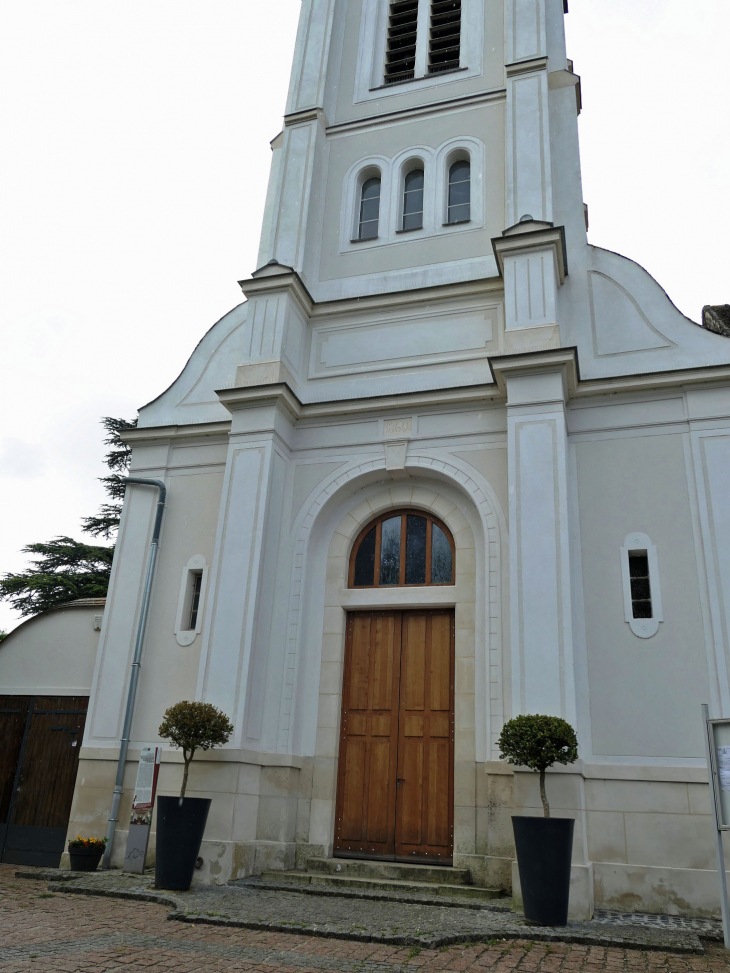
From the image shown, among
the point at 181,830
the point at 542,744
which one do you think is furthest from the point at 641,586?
the point at 181,830

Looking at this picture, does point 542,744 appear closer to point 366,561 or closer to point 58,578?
point 366,561

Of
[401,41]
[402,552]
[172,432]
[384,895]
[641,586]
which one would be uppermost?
[401,41]

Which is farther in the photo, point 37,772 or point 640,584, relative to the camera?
point 37,772

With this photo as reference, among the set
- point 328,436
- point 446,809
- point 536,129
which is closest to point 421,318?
point 328,436

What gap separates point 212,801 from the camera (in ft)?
31.8

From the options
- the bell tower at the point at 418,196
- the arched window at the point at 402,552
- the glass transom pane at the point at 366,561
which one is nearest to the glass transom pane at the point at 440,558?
the arched window at the point at 402,552

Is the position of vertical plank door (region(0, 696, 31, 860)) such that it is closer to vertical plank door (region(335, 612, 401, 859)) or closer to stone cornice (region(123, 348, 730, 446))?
stone cornice (region(123, 348, 730, 446))

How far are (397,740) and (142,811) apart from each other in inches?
130

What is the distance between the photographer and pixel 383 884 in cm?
902

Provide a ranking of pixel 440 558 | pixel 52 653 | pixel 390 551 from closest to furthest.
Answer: pixel 440 558, pixel 390 551, pixel 52 653

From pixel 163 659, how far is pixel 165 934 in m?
5.14

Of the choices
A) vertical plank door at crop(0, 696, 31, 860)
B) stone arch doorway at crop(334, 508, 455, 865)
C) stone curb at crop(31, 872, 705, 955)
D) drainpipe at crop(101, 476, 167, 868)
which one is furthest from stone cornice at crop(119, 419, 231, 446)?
stone curb at crop(31, 872, 705, 955)

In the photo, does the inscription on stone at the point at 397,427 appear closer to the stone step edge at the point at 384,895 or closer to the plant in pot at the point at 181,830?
the plant in pot at the point at 181,830

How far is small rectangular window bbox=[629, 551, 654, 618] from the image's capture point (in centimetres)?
988
